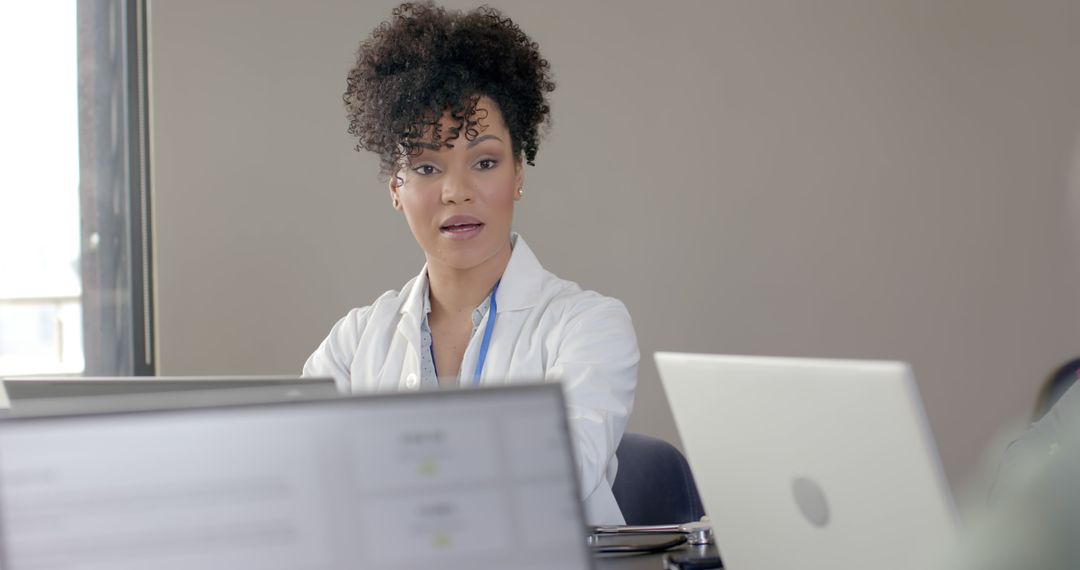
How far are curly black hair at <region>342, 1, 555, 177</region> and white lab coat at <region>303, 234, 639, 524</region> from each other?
258 millimetres

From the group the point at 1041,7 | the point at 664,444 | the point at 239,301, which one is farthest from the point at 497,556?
the point at 1041,7

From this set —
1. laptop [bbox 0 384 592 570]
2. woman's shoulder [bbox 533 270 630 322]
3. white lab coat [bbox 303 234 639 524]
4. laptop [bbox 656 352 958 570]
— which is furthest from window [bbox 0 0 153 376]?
laptop [bbox 0 384 592 570]

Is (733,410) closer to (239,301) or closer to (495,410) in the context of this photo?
(495,410)

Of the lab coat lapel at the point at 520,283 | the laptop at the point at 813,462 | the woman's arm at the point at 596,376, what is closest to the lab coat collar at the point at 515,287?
the lab coat lapel at the point at 520,283

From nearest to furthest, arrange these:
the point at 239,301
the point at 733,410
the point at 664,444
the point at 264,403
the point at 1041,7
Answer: the point at 264,403
the point at 733,410
the point at 664,444
the point at 239,301
the point at 1041,7

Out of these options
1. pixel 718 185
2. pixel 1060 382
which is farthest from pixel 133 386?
pixel 718 185

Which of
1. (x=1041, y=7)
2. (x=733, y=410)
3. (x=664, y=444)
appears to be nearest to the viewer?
(x=733, y=410)

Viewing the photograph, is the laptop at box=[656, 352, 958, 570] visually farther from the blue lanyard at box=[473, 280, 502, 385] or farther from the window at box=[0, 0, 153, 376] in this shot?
the window at box=[0, 0, 153, 376]

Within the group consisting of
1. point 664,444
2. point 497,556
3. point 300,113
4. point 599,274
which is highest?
point 300,113

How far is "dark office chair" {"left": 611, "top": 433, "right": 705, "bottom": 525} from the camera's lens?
1894 mm

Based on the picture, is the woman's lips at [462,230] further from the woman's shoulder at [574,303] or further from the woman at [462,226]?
the woman's shoulder at [574,303]

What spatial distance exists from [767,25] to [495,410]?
281 centimetres

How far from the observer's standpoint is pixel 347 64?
3.15 m

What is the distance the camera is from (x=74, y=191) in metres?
2.98
